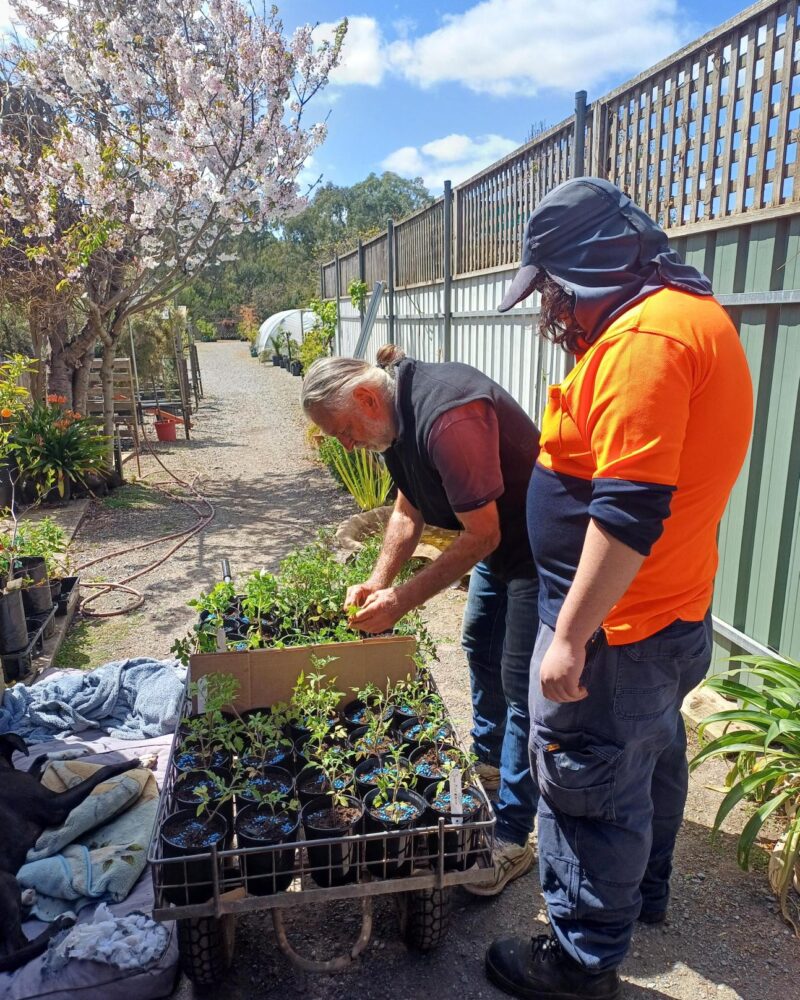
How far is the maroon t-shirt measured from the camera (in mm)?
2002

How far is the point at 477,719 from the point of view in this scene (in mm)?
2658

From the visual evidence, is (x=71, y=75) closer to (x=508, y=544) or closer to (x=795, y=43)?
(x=795, y=43)

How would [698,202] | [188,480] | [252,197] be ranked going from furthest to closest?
[188,480]
[252,197]
[698,202]

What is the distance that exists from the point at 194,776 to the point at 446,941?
34.6 inches

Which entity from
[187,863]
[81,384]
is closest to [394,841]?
[187,863]

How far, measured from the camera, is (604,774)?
1.54m

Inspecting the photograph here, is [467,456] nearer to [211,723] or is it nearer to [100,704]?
[211,723]

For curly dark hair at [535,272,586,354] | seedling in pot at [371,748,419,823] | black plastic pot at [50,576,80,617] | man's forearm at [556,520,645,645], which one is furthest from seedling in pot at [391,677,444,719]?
black plastic pot at [50,576,80,617]

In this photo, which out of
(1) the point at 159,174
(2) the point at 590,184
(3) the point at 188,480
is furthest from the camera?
(3) the point at 188,480

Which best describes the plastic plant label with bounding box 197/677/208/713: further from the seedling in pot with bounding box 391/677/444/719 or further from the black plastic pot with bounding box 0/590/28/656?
the black plastic pot with bounding box 0/590/28/656

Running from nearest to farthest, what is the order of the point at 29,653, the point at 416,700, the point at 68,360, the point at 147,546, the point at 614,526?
the point at 614,526 → the point at 416,700 → the point at 29,653 → the point at 147,546 → the point at 68,360

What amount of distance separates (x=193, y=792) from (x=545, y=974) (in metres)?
1.03

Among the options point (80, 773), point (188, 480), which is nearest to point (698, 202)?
point (80, 773)

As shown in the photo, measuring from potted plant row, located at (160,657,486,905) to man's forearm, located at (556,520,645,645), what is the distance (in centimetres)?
76
